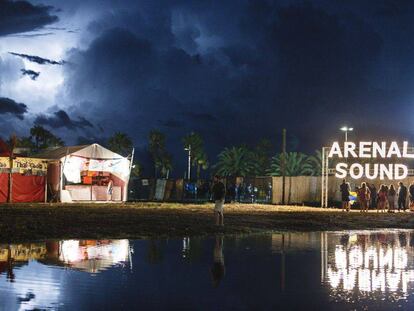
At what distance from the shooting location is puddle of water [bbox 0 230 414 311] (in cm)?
810

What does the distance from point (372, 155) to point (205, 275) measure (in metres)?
33.0

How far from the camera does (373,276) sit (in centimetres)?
1070

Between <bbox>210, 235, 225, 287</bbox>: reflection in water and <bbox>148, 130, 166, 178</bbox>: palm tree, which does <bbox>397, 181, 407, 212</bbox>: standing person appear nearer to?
<bbox>210, 235, 225, 287</bbox>: reflection in water

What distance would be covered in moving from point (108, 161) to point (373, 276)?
2928cm

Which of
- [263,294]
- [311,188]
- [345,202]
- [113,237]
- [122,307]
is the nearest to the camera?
[122,307]

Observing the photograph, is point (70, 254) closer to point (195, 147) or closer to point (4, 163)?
point (4, 163)

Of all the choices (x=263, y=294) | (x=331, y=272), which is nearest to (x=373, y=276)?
(x=331, y=272)

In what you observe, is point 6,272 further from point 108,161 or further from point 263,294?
point 108,161

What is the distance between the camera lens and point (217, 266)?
11.6 meters

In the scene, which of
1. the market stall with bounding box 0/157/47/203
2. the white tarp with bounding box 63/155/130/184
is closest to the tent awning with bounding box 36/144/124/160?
the white tarp with bounding box 63/155/130/184

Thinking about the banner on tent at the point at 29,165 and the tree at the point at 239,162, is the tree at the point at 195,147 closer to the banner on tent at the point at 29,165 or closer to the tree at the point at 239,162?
the tree at the point at 239,162

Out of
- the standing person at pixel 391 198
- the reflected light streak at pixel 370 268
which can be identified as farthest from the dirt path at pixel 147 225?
the standing person at pixel 391 198

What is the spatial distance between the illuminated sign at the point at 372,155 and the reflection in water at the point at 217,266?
26430 mm

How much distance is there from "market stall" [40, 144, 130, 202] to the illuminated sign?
13.9m
